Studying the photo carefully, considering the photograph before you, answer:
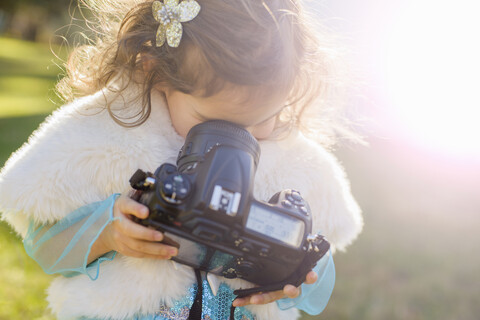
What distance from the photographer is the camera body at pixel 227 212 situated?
32.4 inches

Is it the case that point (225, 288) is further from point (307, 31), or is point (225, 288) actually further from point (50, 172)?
point (307, 31)

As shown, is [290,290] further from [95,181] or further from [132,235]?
[95,181]

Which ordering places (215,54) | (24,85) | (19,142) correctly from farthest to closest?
1. (24,85)
2. (19,142)
3. (215,54)

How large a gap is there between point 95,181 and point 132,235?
223 mm

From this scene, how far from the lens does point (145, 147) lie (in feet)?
3.59

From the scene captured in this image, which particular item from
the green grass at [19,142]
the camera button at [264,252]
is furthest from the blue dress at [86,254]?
the green grass at [19,142]

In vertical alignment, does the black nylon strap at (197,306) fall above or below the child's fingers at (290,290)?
below

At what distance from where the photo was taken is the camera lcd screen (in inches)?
34.4

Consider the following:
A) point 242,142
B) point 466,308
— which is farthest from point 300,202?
point 466,308

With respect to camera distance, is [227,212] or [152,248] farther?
[152,248]

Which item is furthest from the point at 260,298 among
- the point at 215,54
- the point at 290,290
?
the point at 215,54

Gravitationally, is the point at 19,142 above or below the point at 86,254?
above

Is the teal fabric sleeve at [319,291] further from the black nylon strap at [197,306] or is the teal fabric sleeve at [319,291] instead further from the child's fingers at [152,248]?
the child's fingers at [152,248]

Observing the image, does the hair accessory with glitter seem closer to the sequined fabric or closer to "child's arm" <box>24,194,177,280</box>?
"child's arm" <box>24,194,177,280</box>
